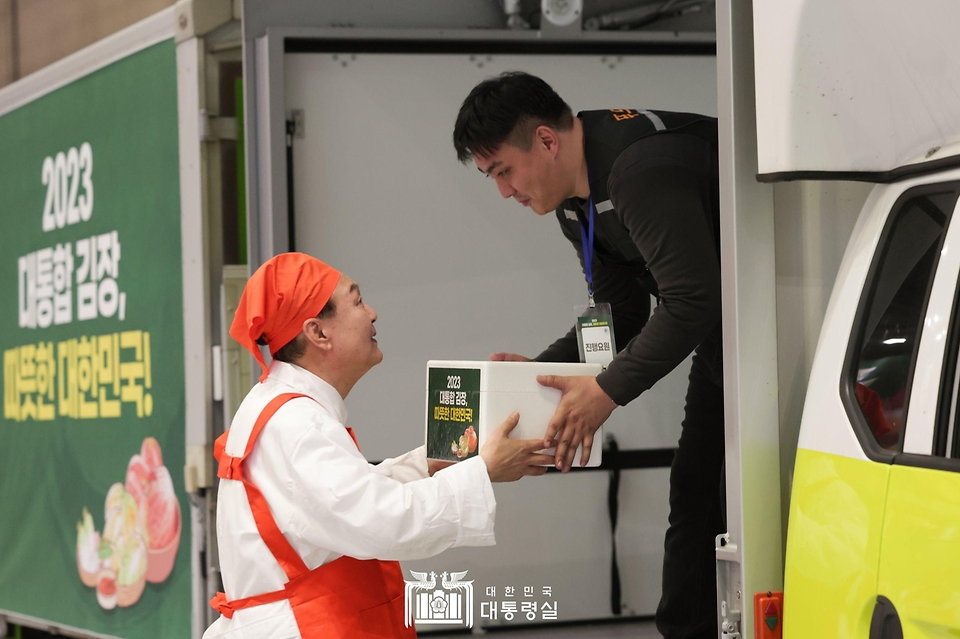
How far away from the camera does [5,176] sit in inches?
215

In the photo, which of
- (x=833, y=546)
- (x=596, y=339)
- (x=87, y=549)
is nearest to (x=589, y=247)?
(x=596, y=339)

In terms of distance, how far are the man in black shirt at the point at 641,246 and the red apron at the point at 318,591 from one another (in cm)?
51

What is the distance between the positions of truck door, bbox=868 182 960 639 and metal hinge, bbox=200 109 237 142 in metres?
2.92

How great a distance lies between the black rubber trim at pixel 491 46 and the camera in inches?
148

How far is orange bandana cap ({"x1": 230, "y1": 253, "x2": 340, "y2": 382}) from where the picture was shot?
224 centimetres

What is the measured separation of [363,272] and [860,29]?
7.37 feet

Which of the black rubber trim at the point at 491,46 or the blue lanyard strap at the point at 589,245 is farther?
the black rubber trim at the point at 491,46

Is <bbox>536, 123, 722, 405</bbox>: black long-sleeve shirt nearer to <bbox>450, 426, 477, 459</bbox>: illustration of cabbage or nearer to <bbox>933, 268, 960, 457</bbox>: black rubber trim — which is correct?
<bbox>450, 426, 477, 459</bbox>: illustration of cabbage

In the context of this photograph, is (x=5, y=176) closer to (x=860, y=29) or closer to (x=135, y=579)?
(x=135, y=579)

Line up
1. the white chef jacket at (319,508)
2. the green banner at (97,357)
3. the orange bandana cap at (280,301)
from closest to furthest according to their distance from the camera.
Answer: the white chef jacket at (319,508) → the orange bandana cap at (280,301) → the green banner at (97,357)

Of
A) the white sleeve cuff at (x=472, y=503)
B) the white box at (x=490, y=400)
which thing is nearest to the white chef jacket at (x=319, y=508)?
the white sleeve cuff at (x=472, y=503)

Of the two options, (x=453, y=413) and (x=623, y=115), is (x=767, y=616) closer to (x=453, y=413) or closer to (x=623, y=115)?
(x=453, y=413)

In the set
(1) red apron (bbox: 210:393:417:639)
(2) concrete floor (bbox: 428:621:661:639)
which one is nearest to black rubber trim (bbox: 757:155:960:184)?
(1) red apron (bbox: 210:393:417:639)

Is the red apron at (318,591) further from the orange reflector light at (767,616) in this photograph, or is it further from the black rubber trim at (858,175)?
the black rubber trim at (858,175)
